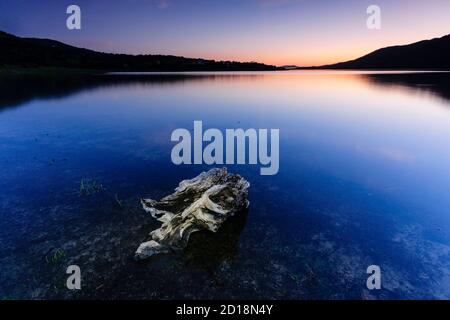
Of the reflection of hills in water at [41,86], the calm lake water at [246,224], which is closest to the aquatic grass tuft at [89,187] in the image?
the calm lake water at [246,224]

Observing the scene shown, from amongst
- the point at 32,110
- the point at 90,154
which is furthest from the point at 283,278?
the point at 32,110

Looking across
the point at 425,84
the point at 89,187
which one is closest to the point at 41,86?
the point at 89,187

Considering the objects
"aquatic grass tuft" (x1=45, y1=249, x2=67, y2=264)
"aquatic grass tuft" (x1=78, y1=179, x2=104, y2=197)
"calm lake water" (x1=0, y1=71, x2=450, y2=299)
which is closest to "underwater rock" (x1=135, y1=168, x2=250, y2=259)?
"calm lake water" (x1=0, y1=71, x2=450, y2=299)

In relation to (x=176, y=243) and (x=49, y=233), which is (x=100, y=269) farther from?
(x=49, y=233)

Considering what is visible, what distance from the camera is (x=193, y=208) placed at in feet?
33.2

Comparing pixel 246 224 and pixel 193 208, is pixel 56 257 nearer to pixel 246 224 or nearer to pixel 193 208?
pixel 193 208

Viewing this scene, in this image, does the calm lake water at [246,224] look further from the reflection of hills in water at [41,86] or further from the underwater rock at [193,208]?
the reflection of hills in water at [41,86]

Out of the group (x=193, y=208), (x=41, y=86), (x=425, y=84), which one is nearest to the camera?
(x=193, y=208)

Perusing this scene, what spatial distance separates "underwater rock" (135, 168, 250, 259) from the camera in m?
8.88

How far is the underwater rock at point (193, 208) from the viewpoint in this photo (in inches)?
350

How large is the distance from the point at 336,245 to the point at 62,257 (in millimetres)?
9041
